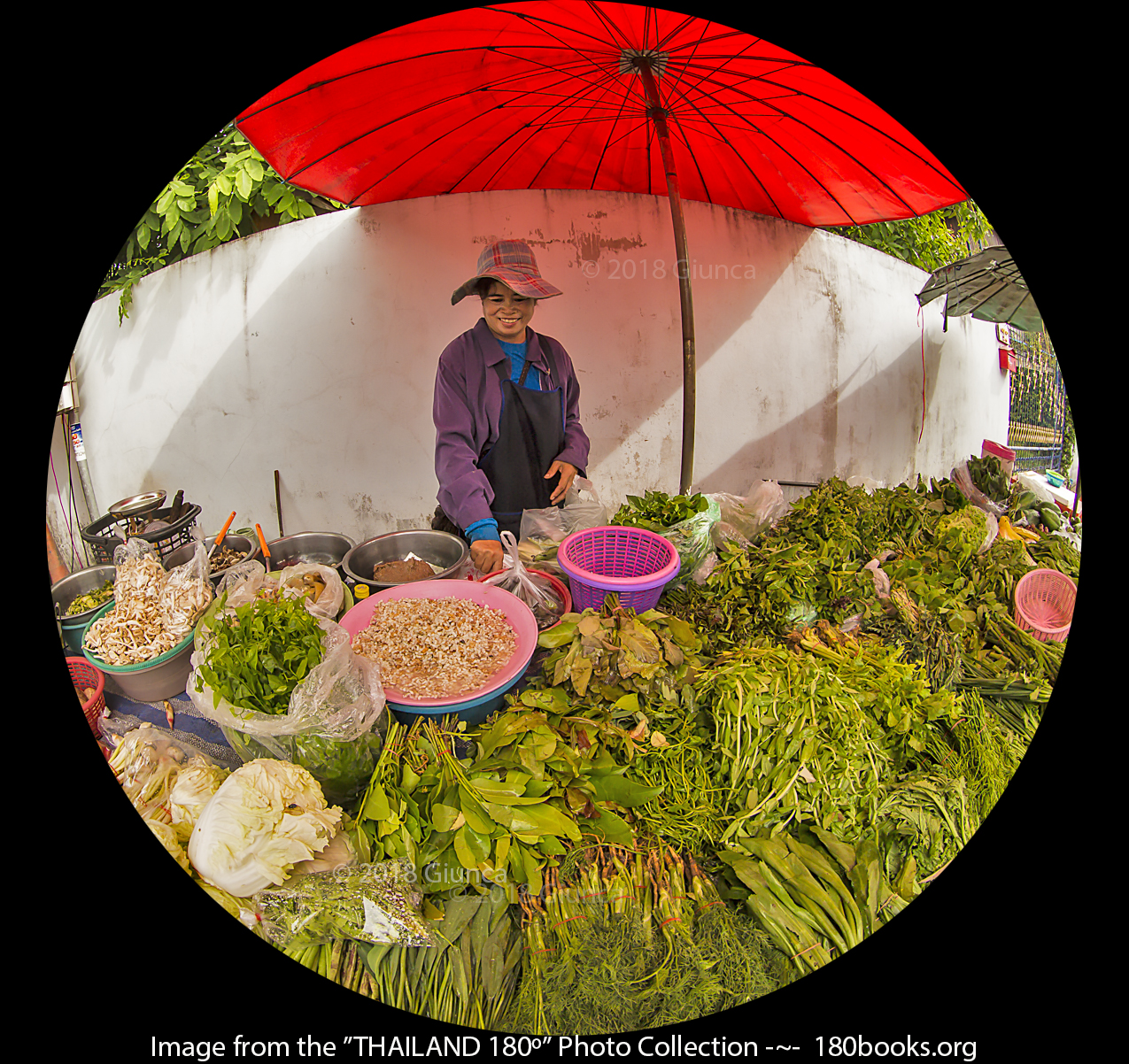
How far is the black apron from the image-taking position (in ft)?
7.98

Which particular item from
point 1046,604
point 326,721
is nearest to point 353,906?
point 326,721

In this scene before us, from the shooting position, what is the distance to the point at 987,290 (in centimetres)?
250

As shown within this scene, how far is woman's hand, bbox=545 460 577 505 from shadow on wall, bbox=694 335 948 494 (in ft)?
1.82

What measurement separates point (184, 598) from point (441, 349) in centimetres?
129

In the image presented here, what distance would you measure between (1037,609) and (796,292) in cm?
171

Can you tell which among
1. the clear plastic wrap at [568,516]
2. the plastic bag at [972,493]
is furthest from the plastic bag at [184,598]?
the plastic bag at [972,493]

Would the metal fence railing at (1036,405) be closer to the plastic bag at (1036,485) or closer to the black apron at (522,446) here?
the plastic bag at (1036,485)

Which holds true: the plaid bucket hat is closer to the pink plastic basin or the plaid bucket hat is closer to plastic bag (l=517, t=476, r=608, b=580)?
plastic bag (l=517, t=476, r=608, b=580)

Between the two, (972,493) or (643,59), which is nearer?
(643,59)

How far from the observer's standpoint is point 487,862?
1.88 m

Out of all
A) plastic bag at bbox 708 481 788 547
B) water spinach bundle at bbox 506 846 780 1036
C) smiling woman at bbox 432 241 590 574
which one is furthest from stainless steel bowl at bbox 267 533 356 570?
plastic bag at bbox 708 481 788 547

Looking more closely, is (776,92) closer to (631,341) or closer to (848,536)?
(631,341)

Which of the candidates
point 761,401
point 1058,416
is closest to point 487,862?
point 761,401

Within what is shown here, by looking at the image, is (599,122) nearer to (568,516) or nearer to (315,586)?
(568,516)
